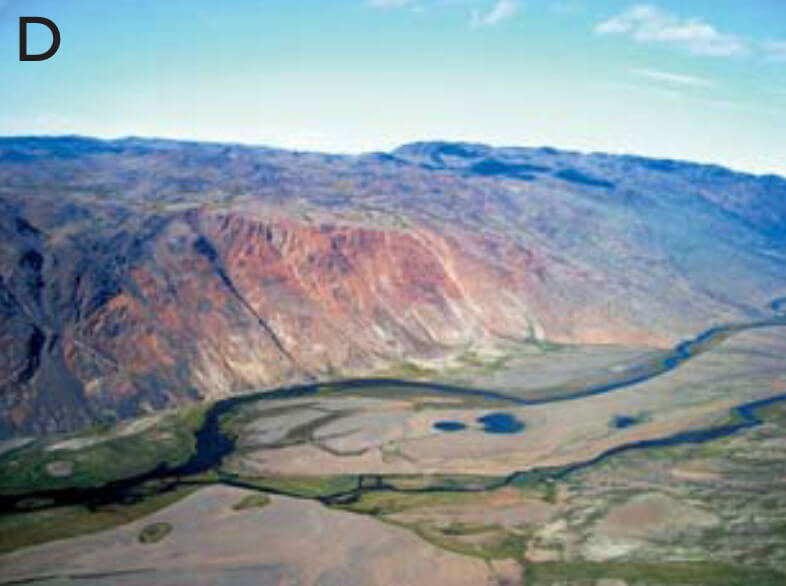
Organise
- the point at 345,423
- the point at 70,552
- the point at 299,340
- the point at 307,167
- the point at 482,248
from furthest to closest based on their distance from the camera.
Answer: the point at 307,167
the point at 482,248
the point at 299,340
the point at 345,423
the point at 70,552

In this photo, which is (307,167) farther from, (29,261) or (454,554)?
(454,554)

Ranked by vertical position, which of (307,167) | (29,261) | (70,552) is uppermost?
(307,167)

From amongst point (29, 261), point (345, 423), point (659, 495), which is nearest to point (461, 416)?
point (345, 423)

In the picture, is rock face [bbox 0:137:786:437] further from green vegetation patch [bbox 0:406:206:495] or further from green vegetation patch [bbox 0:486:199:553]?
green vegetation patch [bbox 0:486:199:553]

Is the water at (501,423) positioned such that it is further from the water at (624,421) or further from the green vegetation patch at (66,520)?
the green vegetation patch at (66,520)

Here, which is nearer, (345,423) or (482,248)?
Result: (345,423)

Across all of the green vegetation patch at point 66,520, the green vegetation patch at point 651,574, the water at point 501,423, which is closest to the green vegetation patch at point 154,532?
the green vegetation patch at point 66,520

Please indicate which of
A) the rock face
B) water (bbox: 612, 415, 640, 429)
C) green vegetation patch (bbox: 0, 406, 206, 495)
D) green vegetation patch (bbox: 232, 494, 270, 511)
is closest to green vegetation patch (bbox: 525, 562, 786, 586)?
green vegetation patch (bbox: 232, 494, 270, 511)

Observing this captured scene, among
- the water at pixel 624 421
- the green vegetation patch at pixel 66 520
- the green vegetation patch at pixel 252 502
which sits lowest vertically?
the green vegetation patch at pixel 66 520
